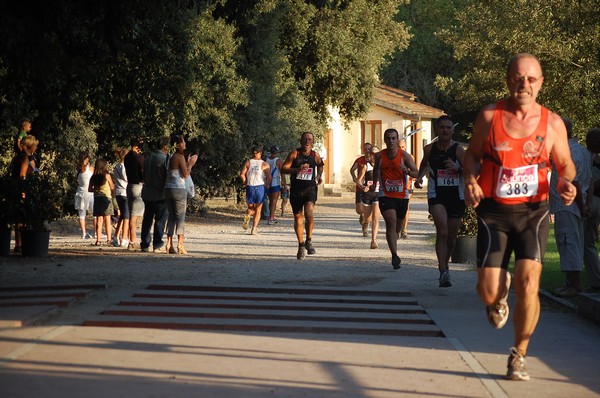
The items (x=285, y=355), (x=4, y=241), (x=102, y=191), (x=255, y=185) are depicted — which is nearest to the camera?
(x=285, y=355)

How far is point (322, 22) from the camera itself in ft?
116

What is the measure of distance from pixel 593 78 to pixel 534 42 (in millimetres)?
2459

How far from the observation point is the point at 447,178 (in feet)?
45.3

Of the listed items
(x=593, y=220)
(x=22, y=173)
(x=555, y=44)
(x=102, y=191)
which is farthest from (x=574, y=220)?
(x=555, y=44)

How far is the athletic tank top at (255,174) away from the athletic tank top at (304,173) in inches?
286

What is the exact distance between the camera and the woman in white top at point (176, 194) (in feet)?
59.4

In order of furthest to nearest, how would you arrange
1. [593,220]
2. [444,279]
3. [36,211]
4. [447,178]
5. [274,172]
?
[274,172], [36,211], [447,178], [444,279], [593,220]

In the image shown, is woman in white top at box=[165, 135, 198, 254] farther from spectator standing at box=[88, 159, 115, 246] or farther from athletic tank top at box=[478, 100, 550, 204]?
athletic tank top at box=[478, 100, 550, 204]

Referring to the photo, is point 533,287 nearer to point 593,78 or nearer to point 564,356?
point 564,356

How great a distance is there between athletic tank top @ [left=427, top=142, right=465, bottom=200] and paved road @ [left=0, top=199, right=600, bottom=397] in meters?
1.06

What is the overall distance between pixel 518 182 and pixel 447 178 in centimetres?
604

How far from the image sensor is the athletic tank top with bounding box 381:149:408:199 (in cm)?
1620

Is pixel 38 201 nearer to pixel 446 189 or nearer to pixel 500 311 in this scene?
pixel 446 189

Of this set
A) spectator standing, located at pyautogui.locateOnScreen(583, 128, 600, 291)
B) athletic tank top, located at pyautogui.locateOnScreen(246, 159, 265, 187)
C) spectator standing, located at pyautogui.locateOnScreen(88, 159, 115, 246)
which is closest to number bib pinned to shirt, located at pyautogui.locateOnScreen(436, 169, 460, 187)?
spectator standing, located at pyautogui.locateOnScreen(583, 128, 600, 291)
